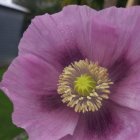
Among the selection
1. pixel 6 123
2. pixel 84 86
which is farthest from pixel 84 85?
pixel 6 123

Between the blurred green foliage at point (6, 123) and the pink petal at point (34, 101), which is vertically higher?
the pink petal at point (34, 101)

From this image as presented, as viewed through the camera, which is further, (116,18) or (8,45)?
(8,45)

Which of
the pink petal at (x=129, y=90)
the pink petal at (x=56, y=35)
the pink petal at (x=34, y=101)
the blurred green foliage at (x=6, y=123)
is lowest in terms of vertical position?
the blurred green foliage at (x=6, y=123)

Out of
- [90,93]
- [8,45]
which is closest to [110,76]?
[90,93]

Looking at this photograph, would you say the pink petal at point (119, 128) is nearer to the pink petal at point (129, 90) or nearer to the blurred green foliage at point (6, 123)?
the pink petal at point (129, 90)

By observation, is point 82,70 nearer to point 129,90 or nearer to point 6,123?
point 129,90

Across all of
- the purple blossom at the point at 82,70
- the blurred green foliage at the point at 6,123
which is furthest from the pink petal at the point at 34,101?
the blurred green foliage at the point at 6,123

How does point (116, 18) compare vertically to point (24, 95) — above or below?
above

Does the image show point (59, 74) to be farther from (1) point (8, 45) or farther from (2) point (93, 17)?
(1) point (8, 45)

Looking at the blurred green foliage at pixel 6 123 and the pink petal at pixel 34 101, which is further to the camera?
the blurred green foliage at pixel 6 123
